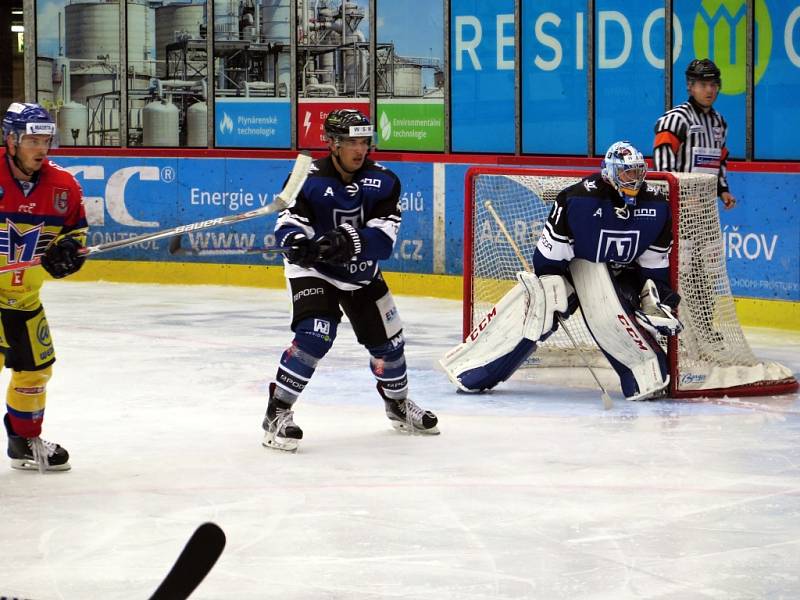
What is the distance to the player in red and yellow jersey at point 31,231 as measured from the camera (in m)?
5.04

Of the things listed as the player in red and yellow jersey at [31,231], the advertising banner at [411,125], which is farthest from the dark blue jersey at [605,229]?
the advertising banner at [411,125]

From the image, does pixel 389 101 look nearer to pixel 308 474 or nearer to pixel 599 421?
pixel 599 421

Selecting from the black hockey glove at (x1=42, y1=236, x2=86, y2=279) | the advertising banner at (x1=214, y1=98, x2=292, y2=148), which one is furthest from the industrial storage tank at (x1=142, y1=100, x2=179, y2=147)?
the black hockey glove at (x1=42, y1=236, x2=86, y2=279)

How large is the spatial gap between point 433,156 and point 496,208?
277 centimetres

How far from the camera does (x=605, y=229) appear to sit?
6590mm

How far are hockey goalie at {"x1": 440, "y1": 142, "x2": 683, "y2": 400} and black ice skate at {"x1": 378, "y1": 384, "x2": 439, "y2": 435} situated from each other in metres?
0.84

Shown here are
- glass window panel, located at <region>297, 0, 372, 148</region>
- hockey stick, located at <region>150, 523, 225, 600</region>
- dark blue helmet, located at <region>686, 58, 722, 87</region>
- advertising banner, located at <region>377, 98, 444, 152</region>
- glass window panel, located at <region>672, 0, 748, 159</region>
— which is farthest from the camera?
glass window panel, located at <region>297, 0, 372, 148</region>

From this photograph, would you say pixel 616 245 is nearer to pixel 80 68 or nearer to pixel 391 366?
pixel 391 366

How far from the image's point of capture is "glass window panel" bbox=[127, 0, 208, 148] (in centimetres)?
1237

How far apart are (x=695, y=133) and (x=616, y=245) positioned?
4.78ft

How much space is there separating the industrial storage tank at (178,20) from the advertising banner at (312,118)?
44.5 inches

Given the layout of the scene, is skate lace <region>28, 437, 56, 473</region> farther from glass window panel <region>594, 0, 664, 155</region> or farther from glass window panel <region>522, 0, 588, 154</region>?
glass window panel <region>522, 0, 588, 154</region>

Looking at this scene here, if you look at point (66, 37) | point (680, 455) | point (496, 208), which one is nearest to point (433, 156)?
point (496, 208)

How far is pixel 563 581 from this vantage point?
13.0 ft
